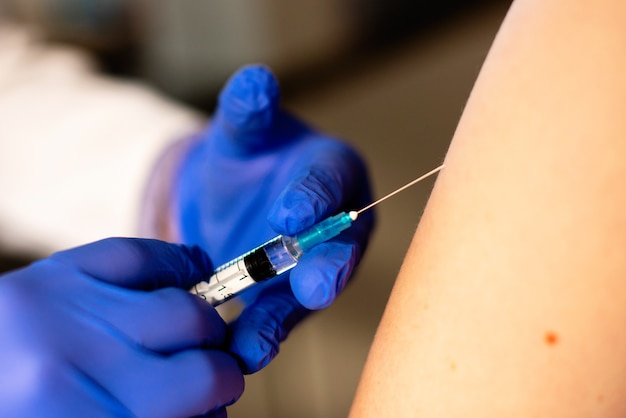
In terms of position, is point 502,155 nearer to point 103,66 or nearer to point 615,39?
point 615,39

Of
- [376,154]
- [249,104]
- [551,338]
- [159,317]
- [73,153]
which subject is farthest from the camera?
[376,154]

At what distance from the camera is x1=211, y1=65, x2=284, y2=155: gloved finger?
2.99 feet

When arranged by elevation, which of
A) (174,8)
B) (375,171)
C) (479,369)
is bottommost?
(375,171)

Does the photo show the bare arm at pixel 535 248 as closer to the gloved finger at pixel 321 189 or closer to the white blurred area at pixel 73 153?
the gloved finger at pixel 321 189

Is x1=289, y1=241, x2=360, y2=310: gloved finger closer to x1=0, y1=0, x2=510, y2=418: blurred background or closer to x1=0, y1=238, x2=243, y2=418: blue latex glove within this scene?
x1=0, y1=238, x2=243, y2=418: blue latex glove

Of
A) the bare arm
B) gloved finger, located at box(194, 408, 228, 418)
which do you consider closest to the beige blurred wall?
gloved finger, located at box(194, 408, 228, 418)

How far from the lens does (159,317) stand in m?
0.62

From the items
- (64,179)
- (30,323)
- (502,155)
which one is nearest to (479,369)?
(502,155)

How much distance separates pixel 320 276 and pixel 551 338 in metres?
0.25

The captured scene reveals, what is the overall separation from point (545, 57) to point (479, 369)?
31 centimetres

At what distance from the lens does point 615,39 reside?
0.52 m

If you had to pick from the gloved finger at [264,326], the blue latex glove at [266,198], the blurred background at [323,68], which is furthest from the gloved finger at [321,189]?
the blurred background at [323,68]

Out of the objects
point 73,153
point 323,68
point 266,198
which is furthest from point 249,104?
point 323,68

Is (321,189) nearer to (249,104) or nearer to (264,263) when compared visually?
(264,263)
